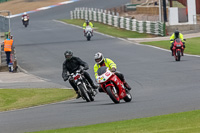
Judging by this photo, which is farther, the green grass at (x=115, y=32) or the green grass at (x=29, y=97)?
the green grass at (x=115, y=32)

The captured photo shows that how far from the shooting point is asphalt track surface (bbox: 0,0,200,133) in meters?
12.9

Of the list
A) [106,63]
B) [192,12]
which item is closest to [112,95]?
[106,63]

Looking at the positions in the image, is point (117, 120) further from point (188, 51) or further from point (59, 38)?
point (59, 38)

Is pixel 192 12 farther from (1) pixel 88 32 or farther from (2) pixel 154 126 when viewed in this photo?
(2) pixel 154 126

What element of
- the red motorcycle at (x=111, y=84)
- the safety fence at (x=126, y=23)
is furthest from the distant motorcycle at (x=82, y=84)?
the safety fence at (x=126, y=23)

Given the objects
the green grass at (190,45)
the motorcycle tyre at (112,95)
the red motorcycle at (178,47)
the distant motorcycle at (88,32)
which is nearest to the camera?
the motorcycle tyre at (112,95)

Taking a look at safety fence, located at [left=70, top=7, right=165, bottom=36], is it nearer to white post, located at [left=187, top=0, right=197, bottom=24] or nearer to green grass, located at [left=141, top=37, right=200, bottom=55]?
white post, located at [left=187, top=0, right=197, bottom=24]

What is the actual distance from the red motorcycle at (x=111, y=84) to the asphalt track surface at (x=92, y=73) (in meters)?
0.28

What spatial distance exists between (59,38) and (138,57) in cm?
1549

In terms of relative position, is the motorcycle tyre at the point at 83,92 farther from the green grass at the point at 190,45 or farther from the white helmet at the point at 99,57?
the green grass at the point at 190,45

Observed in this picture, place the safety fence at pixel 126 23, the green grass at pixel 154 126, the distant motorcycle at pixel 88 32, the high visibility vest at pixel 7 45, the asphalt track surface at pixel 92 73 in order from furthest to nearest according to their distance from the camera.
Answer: the safety fence at pixel 126 23
the distant motorcycle at pixel 88 32
the high visibility vest at pixel 7 45
the asphalt track surface at pixel 92 73
the green grass at pixel 154 126

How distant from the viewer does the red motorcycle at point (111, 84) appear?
14.7 meters

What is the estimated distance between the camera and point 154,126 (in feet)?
34.4

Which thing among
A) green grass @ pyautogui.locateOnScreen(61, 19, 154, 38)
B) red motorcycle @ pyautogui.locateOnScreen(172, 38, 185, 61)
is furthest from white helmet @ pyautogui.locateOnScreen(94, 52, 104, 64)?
green grass @ pyautogui.locateOnScreen(61, 19, 154, 38)
